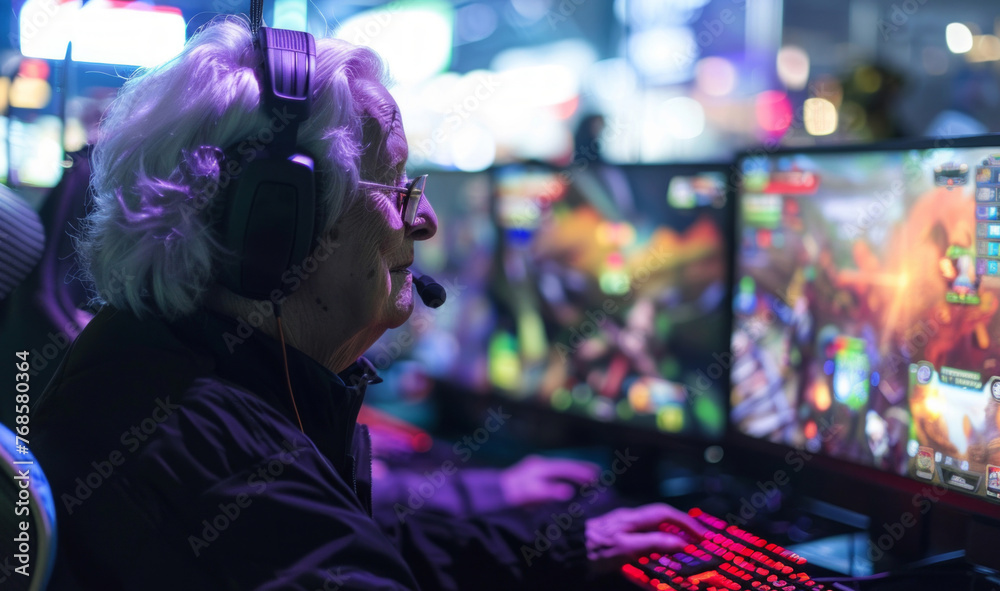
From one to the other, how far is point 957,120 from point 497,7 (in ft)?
12.0

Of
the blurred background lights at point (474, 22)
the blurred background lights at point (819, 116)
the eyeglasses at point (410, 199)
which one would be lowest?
the eyeglasses at point (410, 199)

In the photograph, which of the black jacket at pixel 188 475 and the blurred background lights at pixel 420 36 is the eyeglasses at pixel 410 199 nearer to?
the black jacket at pixel 188 475

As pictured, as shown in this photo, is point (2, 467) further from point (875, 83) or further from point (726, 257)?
point (875, 83)

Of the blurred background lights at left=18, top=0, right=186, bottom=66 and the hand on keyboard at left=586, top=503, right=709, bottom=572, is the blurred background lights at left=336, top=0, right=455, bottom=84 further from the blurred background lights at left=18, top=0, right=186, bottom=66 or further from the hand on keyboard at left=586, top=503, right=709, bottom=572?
the hand on keyboard at left=586, top=503, right=709, bottom=572

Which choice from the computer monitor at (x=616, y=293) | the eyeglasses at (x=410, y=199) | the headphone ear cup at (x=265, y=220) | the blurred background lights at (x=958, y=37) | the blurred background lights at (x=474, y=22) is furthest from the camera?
the blurred background lights at (x=474, y=22)

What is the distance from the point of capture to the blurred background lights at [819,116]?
446 centimetres

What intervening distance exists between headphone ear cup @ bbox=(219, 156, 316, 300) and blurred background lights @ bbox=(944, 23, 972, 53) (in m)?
4.66

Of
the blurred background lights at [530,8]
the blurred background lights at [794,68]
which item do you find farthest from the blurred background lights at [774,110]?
the blurred background lights at [530,8]

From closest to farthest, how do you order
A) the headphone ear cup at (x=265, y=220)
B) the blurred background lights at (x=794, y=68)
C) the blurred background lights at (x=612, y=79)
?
the headphone ear cup at (x=265, y=220) < the blurred background lights at (x=794, y=68) < the blurred background lights at (x=612, y=79)

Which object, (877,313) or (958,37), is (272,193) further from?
(958,37)

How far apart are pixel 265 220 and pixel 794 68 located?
4.83 meters

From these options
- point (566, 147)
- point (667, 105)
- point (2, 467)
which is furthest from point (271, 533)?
point (566, 147)

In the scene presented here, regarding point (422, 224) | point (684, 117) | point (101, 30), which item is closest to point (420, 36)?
point (684, 117)

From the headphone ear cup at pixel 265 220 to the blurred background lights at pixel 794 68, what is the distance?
15.5 ft
